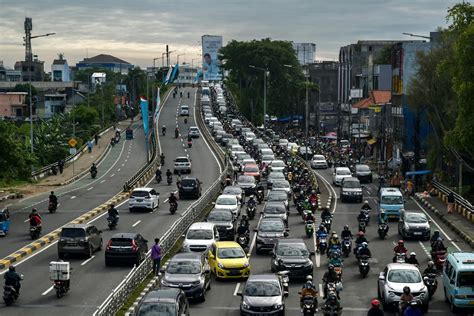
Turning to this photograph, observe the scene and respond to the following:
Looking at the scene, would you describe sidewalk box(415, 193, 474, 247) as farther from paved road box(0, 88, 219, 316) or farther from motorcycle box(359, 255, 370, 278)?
paved road box(0, 88, 219, 316)

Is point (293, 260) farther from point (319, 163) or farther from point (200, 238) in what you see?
point (319, 163)

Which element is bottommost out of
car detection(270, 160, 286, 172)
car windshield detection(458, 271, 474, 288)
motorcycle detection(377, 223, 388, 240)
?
car detection(270, 160, 286, 172)

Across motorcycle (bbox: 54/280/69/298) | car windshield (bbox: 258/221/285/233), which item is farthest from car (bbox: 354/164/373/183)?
motorcycle (bbox: 54/280/69/298)

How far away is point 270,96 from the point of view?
150 m

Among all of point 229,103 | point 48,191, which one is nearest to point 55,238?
point 48,191

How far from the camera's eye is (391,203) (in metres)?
48.6

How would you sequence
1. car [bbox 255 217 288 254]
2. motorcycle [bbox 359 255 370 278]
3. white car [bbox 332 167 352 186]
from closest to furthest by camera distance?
motorcycle [bbox 359 255 370 278], car [bbox 255 217 288 254], white car [bbox 332 167 352 186]

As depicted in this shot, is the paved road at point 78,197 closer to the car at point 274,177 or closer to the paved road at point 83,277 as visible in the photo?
the paved road at point 83,277

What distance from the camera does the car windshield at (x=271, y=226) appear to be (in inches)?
1470

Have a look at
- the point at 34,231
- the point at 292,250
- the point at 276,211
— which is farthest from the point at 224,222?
the point at 292,250

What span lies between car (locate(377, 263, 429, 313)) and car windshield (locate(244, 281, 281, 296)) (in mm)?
3386

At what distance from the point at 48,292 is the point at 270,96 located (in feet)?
405

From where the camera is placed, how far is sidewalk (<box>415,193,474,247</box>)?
140ft

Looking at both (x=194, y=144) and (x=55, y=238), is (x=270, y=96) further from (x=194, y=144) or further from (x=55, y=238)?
(x=55, y=238)
